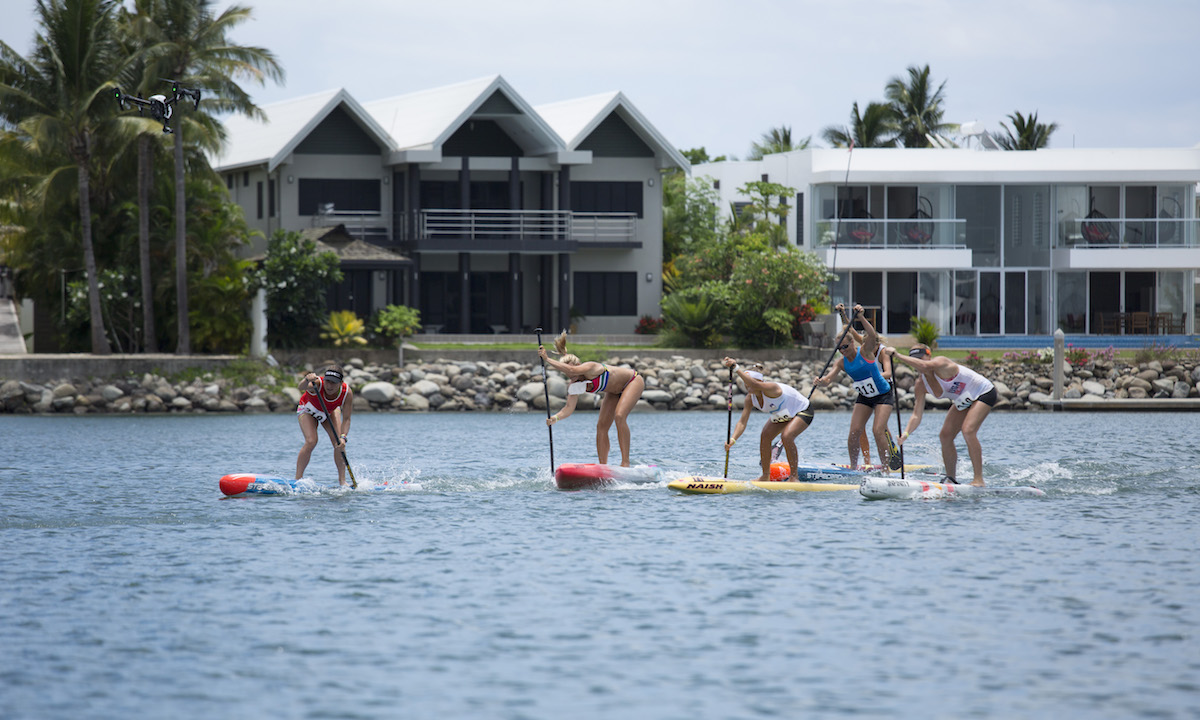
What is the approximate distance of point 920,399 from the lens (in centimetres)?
1822

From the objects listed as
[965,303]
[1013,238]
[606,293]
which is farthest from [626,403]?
[1013,238]

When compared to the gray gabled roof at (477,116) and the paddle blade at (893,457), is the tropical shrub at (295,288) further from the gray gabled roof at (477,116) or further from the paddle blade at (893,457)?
the paddle blade at (893,457)

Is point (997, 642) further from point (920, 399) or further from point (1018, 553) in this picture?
point (920, 399)

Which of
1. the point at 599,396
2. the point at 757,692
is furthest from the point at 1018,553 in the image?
the point at 599,396

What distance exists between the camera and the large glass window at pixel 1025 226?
153ft

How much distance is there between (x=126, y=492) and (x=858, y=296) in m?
31.1

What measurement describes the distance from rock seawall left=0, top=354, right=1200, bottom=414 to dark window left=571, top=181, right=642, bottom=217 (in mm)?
8864

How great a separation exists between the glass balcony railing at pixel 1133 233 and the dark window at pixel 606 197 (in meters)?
14.7

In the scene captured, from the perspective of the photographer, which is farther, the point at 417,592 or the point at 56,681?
the point at 417,592

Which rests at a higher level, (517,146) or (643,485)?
(517,146)

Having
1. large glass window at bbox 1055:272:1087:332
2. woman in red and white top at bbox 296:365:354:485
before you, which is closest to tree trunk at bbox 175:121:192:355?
woman in red and white top at bbox 296:365:354:485

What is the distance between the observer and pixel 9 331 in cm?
3975

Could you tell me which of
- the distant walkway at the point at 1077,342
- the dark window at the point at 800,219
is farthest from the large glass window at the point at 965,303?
the dark window at the point at 800,219

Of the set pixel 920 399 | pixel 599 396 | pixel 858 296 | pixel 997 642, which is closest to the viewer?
pixel 997 642
